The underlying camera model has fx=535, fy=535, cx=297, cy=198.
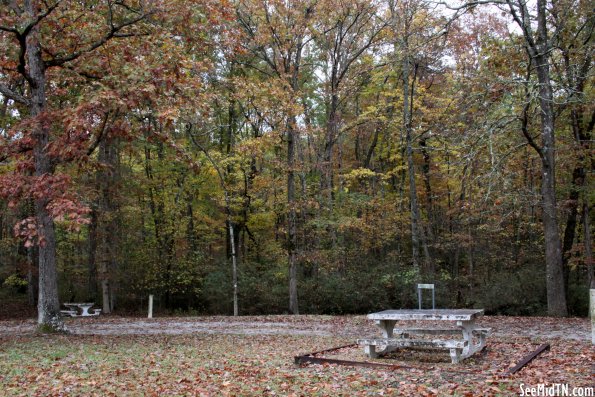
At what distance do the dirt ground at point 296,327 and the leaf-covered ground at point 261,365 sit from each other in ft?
0.20

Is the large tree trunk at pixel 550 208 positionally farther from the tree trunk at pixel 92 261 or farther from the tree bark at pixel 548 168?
the tree trunk at pixel 92 261

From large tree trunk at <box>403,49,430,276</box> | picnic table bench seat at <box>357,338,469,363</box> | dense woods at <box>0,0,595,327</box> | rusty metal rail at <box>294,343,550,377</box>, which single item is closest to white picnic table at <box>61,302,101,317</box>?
dense woods at <box>0,0,595,327</box>

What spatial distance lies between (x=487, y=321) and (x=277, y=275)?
9.85 m

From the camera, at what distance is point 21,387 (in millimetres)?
6691

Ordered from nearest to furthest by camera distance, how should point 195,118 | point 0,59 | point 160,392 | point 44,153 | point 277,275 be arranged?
point 160,392 → point 44,153 → point 0,59 → point 195,118 → point 277,275

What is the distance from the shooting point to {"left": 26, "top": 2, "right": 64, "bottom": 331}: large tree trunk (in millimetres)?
12180

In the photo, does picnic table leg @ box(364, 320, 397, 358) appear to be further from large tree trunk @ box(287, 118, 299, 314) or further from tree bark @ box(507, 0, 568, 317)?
large tree trunk @ box(287, 118, 299, 314)

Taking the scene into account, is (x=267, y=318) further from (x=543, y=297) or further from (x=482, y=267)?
(x=482, y=267)

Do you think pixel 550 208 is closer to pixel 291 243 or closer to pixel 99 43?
pixel 291 243

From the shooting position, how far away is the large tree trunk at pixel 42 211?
1218 cm

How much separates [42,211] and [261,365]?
6957 mm

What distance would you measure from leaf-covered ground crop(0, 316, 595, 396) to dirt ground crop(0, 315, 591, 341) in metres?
0.06

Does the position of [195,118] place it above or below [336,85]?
below

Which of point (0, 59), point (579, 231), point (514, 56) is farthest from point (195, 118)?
point (579, 231)
